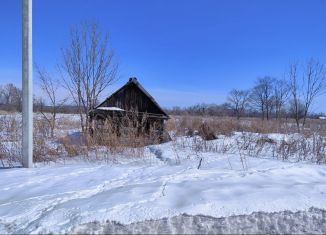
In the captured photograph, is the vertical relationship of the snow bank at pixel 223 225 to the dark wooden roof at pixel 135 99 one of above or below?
below

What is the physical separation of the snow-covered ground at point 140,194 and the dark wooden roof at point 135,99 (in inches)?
388

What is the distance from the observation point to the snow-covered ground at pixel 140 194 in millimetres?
2795

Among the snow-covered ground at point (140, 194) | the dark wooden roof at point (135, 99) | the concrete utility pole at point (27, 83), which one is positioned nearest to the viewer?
the snow-covered ground at point (140, 194)

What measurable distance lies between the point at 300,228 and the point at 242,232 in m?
0.55

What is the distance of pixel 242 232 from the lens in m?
2.60

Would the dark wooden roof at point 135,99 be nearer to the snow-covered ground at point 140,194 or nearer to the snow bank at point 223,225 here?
the snow-covered ground at point 140,194

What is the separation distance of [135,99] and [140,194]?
38.8 feet

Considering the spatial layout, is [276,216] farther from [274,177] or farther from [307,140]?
[307,140]

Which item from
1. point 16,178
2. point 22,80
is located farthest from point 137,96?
point 16,178

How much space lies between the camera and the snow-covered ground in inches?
110

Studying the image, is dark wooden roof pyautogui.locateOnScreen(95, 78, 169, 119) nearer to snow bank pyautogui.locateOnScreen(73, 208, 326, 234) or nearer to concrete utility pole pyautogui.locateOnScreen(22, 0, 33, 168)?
concrete utility pole pyautogui.locateOnScreen(22, 0, 33, 168)

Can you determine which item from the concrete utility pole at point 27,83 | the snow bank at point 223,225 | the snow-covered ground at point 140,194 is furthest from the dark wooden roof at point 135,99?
the snow bank at point 223,225

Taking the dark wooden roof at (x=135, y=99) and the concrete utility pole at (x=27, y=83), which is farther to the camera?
the dark wooden roof at (x=135, y=99)

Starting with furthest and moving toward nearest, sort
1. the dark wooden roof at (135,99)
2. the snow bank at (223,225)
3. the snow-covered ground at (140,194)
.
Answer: the dark wooden roof at (135,99)
the snow-covered ground at (140,194)
the snow bank at (223,225)
